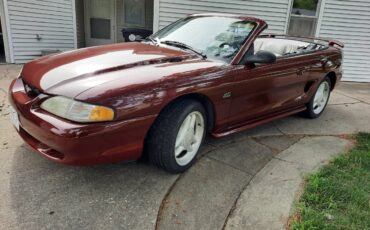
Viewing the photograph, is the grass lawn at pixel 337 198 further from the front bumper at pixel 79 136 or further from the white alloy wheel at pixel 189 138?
the front bumper at pixel 79 136

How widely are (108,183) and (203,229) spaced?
3.09ft

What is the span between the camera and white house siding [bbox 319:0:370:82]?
8156 millimetres

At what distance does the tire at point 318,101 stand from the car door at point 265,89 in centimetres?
48

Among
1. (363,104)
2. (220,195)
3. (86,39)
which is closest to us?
(220,195)

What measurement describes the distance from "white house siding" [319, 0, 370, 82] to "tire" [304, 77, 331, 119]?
3.69 m

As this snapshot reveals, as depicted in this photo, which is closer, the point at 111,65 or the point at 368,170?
the point at 111,65

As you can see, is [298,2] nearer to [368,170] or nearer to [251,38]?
[251,38]

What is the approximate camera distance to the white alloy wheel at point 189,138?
3.06 meters

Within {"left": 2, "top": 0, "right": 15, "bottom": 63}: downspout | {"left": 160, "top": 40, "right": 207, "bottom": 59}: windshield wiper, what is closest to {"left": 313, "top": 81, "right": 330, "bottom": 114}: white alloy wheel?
{"left": 160, "top": 40, "right": 207, "bottom": 59}: windshield wiper

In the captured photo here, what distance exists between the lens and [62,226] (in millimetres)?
2312

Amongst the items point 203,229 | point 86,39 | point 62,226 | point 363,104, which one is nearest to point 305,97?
point 363,104

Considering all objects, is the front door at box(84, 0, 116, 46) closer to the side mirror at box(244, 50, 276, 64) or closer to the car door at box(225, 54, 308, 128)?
the car door at box(225, 54, 308, 128)

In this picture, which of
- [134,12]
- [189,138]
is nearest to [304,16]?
[134,12]

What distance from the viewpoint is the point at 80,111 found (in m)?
2.35
